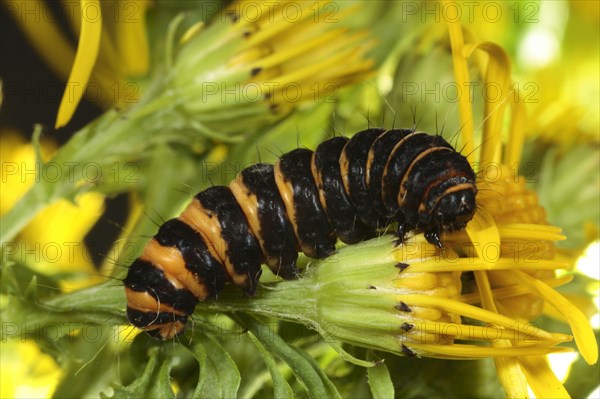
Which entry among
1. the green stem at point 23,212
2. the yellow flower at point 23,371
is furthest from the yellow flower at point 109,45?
the yellow flower at point 23,371

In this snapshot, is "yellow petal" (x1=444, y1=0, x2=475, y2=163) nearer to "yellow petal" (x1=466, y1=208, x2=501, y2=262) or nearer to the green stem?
"yellow petal" (x1=466, y1=208, x2=501, y2=262)

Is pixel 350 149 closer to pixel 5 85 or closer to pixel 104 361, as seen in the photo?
pixel 104 361

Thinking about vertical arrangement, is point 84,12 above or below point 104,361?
above

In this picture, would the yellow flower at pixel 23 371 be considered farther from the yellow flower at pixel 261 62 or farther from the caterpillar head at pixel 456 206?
the caterpillar head at pixel 456 206

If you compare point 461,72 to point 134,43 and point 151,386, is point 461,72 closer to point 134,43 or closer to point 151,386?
point 151,386

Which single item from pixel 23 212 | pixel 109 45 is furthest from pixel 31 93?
pixel 23 212

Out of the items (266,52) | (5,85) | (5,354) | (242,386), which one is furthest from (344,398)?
(5,85)
